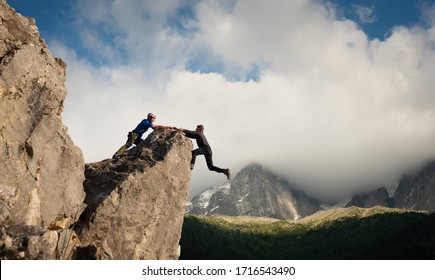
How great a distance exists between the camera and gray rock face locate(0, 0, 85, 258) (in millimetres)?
27031

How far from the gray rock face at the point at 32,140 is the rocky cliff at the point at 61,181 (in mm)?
70

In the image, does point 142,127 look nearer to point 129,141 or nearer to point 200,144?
point 129,141

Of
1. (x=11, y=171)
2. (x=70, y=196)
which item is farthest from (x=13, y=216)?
(x=70, y=196)

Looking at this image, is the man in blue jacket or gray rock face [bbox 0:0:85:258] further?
the man in blue jacket

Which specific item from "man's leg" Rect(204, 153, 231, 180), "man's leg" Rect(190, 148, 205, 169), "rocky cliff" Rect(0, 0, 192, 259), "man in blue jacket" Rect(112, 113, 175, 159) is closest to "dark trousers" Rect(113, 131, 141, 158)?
"man in blue jacket" Rect(112, 113, 175, 159)

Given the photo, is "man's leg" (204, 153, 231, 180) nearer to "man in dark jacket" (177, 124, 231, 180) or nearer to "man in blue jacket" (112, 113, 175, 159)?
"man in dark jacket" (177, 124, 231, 180)

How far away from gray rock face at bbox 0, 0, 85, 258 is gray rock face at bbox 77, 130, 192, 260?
182 cm

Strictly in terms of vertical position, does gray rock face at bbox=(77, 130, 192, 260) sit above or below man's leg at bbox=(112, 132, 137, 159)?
below

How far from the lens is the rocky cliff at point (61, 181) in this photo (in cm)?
2709

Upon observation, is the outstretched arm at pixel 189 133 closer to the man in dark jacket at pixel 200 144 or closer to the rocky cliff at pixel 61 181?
the man in dark jacket at pixel 200 144

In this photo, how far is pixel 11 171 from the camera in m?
27.1

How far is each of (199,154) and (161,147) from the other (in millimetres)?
3755

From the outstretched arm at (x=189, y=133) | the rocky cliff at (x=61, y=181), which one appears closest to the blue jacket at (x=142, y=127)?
the rocky cliff at (x=61, y=181)
